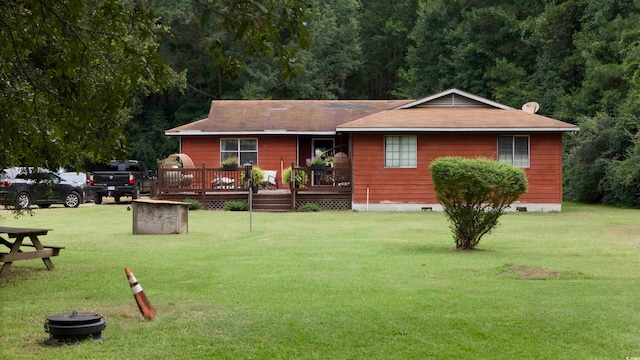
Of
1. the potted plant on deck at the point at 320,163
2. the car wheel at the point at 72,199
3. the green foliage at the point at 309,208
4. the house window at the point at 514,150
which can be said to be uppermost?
the house window at the point at 514,150

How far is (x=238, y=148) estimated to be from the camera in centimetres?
3306

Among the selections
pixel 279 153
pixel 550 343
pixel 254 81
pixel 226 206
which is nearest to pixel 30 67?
pixel 550 343

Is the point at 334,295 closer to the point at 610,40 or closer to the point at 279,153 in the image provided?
the point at 279,153

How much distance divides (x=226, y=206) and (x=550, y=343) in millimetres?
22270

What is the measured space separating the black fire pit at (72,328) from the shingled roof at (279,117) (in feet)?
82.8

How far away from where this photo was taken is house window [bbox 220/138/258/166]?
33.0 m

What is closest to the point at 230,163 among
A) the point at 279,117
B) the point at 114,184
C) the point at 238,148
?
the point at 238,148

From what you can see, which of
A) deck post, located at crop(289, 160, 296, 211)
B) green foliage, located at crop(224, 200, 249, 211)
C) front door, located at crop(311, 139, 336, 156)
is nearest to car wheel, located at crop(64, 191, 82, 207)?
green foliage, located at crop(224, 200, 249, 211)

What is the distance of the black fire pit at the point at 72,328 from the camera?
7160 mm

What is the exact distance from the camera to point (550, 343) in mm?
7125

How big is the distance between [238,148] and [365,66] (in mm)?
31280

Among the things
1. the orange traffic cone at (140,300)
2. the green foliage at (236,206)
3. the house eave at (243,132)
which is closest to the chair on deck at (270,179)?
the house eave at (243,132)

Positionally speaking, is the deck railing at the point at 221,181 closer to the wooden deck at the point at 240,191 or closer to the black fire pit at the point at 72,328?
the wooden deck at the point at 240,191

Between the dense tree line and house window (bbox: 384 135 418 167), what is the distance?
7.14 m
